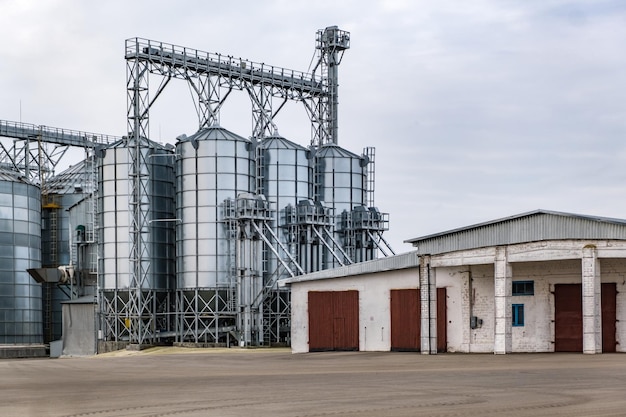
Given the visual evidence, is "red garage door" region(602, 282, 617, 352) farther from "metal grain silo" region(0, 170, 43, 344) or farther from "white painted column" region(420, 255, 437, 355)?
"metal grain silo" region(0, 170, 43, 344)

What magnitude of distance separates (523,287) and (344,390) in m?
25.5

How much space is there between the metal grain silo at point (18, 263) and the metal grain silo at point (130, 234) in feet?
48.2

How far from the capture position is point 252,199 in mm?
71625

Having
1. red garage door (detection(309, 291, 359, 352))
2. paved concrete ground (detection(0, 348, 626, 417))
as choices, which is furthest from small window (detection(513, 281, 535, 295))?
red garage door (detection(309, 291, 359, 352))

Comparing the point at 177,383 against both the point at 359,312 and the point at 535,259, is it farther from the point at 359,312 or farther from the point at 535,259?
the point at 359,312

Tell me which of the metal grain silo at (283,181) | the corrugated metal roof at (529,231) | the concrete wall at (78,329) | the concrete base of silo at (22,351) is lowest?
the concrete base of silo at (22,351)

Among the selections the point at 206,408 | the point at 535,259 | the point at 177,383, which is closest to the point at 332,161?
the point at 535,259

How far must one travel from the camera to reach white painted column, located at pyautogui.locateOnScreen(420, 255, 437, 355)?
51656mm

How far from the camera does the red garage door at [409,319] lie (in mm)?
53156

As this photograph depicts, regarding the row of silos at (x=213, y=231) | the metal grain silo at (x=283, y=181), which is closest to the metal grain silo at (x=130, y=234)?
the row of silos at (x=213, y=231)

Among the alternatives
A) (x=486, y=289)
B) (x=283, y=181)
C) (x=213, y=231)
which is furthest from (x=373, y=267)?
(x=283, y=181)

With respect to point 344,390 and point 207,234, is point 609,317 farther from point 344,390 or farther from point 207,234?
point 207,234

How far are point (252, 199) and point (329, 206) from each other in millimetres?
10345

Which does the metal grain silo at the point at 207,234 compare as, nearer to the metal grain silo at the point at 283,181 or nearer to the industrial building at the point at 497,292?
the metal grain silo at the point at 283,181
